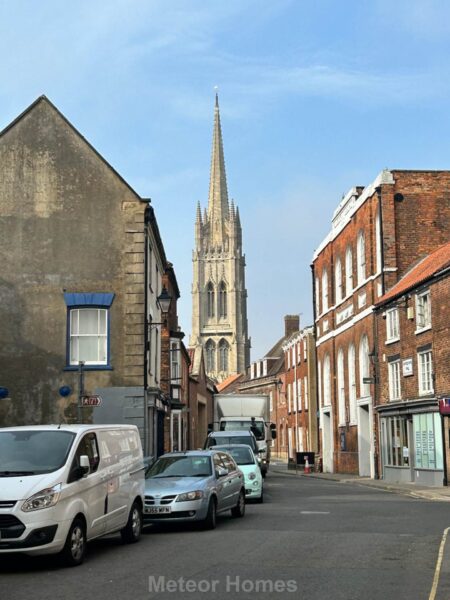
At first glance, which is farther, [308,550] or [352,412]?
[352,412]

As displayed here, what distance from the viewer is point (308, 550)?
12.4m

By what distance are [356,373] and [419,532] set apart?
26.8 metres

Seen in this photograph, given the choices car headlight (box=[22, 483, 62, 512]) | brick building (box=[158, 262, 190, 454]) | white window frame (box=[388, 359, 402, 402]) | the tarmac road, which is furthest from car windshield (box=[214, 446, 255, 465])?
white window frame (box=[388, 359, 402, 402])

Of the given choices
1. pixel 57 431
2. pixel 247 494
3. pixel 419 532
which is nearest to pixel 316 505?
pixel 247 494

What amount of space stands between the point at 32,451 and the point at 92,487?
957 mm

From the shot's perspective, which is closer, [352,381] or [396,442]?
[396,442]

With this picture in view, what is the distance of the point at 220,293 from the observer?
148500 mm

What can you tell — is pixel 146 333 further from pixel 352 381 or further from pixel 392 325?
pixel 352 381

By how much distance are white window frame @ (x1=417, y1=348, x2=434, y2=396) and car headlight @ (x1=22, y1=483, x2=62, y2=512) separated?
2178 centimetres

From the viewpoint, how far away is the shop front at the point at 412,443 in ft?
95.9

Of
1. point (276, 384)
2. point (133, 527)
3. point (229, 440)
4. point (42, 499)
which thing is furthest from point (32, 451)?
point (276, 384)

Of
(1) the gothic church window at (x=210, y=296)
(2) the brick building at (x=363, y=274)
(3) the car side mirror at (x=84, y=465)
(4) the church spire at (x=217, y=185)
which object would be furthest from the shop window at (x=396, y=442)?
(4) the church spire at (x=217, y=185)

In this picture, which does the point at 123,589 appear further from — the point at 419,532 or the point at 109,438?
the point at 419,532

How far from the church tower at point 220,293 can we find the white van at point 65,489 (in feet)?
421
